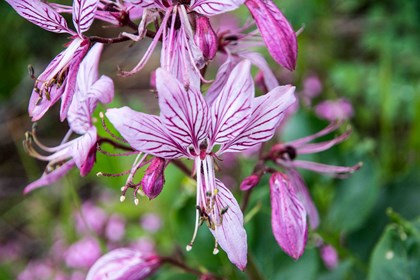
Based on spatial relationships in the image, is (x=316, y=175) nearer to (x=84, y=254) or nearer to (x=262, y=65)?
(x=262, y=65)

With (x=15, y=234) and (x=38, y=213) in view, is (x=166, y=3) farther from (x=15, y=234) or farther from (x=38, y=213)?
(x=15, y=234)

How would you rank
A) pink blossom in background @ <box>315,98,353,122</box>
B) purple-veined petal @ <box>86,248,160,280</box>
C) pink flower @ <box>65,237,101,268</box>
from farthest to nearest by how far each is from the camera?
pink blossom in background @ <box>315,98,353,122</box>
pink flower @ <box>65,237,101,268</box>
purple-veined petal @ <box>86,248,160,280</box>

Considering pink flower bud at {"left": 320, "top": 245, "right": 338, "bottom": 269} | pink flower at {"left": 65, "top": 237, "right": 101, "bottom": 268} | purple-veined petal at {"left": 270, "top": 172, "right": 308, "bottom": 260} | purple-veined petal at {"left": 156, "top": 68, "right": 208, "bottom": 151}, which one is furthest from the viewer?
pink flower at {"left": 65, "top": 237, "right": 101, "bottom": 268}

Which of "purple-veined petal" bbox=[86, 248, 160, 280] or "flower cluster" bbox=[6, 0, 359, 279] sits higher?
"flower cluster" bbox=[6, 0, 359, 279]

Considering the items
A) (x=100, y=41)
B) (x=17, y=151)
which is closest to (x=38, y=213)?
(x=17, y=151)

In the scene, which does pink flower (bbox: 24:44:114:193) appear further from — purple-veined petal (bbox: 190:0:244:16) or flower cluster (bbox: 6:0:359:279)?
purple-veined petal (bbox: 190:0:244:16)

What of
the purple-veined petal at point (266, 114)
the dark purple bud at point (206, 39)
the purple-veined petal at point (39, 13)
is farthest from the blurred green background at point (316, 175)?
the purple-veined petal at point (39, 13)

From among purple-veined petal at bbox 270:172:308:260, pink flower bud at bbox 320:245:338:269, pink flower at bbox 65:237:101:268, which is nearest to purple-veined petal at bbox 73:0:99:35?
purple-veined petal at bbox 270:172:308:260

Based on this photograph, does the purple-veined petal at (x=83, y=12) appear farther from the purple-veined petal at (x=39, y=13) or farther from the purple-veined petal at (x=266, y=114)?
the purple-veined petal at (x=266, y=114)
